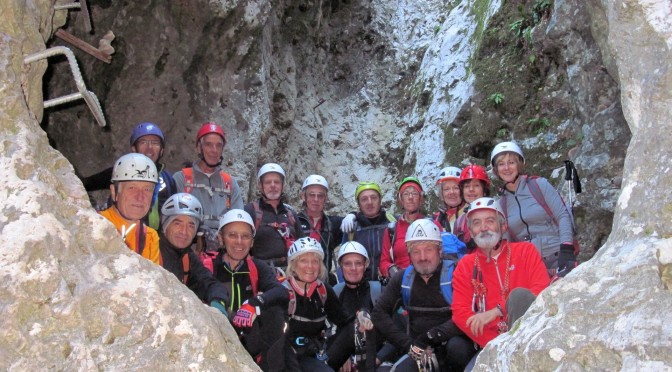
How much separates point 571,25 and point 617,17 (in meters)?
6.41

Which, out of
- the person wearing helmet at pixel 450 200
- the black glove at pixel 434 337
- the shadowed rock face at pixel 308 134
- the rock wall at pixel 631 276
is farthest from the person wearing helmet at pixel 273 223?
the rock wall at pixel 631 276

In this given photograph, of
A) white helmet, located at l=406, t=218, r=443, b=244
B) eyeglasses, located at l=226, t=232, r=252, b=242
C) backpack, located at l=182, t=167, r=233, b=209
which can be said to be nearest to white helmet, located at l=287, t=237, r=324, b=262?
eyeglasses, located at l=226, t=232, r=252, b=242

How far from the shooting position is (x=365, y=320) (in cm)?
679

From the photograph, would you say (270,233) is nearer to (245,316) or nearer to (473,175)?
(245,316)

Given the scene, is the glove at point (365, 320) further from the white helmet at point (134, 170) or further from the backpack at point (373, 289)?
the white helmet at point (134, 170)

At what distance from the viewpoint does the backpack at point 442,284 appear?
21.1 feet

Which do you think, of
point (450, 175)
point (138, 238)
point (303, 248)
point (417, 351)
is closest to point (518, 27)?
point (450, 175)

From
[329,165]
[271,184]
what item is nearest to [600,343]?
[271,184]

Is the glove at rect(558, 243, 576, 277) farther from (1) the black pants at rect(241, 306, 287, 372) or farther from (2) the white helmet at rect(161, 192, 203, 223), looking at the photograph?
(2) the white helmet at rect(161, 192, 203, 223)

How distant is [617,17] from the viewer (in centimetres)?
411

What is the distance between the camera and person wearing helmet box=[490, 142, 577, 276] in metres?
6.87

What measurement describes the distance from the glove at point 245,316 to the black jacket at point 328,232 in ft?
7.93

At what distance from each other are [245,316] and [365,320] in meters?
1.35

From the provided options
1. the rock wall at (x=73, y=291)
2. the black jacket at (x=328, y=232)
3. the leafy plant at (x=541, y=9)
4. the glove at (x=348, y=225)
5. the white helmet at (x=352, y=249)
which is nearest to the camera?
the rock wall at (x=73, y=291)
